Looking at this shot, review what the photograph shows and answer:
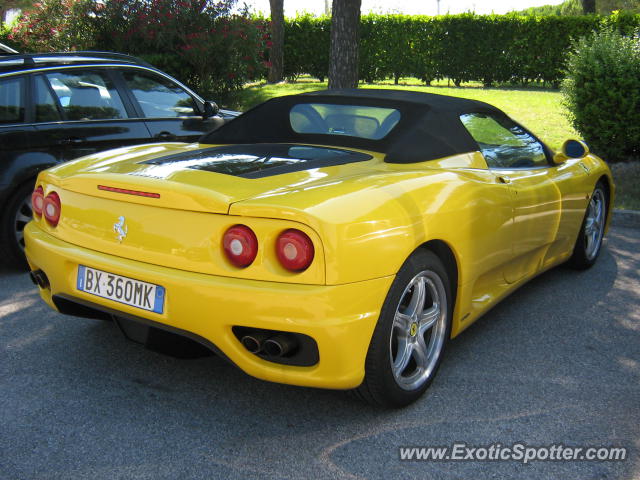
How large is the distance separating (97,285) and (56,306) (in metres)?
0.41

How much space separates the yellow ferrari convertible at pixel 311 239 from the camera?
2.62 metres

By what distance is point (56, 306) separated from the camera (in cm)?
324

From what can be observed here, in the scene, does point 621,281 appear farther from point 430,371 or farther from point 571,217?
point 430,371

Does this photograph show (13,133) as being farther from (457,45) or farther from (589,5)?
(589,5)

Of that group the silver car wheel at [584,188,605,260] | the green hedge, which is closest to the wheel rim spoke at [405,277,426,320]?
the silver car wheel at [584,188,605,260]

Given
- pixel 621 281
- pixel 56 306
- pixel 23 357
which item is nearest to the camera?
pixel 56 306

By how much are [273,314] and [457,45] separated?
766 inches

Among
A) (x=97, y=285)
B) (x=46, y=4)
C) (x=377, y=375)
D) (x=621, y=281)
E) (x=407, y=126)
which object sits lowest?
(x=621, y=281)

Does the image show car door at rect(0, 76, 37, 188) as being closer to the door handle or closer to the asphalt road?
the door handle

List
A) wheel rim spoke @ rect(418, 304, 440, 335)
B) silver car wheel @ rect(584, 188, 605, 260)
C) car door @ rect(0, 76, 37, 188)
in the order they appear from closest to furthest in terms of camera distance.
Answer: wheel rim spoke @ rect(418, 304, 440, 335), car door @ rect(0, 76, 37, 188), silver car wheel @ rect(584, 188, 605, 260)

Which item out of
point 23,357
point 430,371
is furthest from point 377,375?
point 23,357

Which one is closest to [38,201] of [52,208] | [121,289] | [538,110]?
[52,208]

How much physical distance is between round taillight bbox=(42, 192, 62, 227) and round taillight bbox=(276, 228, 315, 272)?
4.06 feet

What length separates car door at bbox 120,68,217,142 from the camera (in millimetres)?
5930
